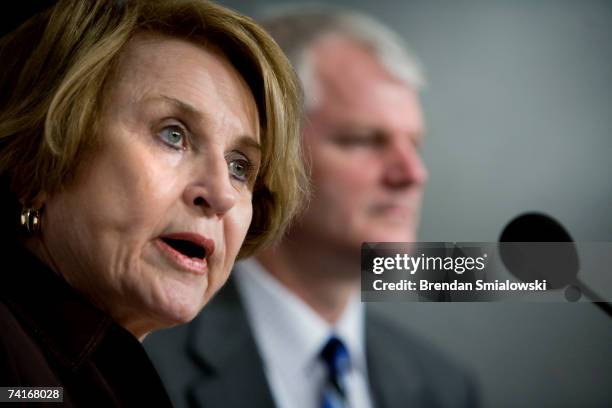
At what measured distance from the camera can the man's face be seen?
188cm

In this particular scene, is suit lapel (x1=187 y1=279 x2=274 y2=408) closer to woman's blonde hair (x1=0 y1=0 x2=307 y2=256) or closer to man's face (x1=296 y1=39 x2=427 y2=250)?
man's face (x1=296 y1=39 x2=427 y2=250)

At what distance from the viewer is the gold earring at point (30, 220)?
1042 mm

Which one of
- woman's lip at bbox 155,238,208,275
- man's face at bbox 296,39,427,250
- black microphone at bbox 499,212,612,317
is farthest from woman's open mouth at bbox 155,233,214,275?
man's face at bbox 296,39,427,250

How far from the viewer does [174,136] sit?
3.53ft

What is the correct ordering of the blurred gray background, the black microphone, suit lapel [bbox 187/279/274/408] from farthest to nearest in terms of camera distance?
the blurred gray background
suit lapel [bbox 187/279/274/408]
the black microphone

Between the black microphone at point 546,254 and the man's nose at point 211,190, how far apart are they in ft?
1.77

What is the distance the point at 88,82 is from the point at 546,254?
0.76 m

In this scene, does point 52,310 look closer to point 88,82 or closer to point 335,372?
point 88,82

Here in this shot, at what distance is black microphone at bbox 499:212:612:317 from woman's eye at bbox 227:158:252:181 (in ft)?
1.58

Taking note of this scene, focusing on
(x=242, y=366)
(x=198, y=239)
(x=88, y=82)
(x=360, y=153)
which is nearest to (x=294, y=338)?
(x=242, y=366)

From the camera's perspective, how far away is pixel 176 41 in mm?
1145

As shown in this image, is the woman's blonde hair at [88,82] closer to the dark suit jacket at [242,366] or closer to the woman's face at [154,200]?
the woman's face at [154,200]

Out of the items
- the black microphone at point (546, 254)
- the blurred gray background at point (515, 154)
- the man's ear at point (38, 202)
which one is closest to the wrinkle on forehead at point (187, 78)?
the man's ear at point (38, 202)

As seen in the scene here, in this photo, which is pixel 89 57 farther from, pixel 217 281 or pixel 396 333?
pixel 396 333
